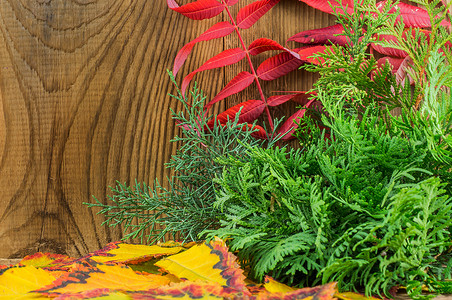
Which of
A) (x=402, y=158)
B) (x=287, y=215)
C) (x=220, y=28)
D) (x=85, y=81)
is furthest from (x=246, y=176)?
(x=85, y=81)

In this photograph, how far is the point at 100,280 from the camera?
0.45 metres

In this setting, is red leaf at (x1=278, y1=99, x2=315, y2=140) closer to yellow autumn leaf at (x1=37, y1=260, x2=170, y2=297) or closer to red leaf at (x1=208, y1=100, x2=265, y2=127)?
red leaf at (x1=208, y1=100, x2=265, y2=127)

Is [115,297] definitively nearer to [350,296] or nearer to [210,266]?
[210,266]

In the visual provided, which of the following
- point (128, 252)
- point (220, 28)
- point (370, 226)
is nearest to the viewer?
point (370, 226)

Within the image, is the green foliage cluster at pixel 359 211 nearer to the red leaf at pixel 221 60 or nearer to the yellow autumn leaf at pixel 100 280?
the yellow autumn leaf at pixel 100 280

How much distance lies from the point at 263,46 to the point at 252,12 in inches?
3.0

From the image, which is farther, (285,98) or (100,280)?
(285,98)

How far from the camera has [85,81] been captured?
2.66 ft

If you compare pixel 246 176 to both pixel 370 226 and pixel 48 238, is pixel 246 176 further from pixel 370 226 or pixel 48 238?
pixel 48 238

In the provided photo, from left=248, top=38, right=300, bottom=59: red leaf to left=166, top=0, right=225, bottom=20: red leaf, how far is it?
0.10 meters

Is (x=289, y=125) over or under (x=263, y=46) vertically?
→ under

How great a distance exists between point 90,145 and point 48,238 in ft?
0.74

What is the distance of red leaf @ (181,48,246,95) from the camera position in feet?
2.47

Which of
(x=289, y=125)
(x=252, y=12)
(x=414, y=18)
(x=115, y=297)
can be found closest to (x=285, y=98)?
(x=289, y=125)
